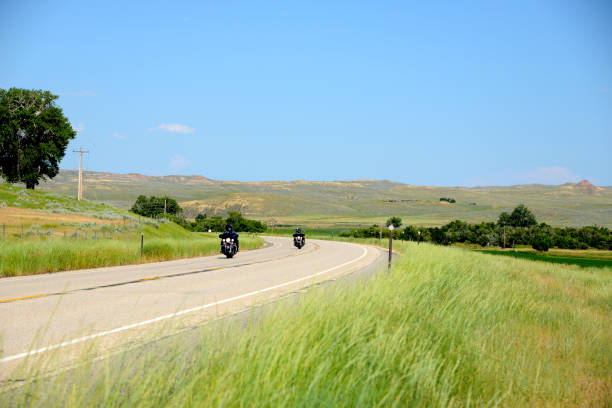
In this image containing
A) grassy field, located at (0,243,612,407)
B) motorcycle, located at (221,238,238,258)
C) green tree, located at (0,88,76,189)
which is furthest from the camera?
green tree, located at (0,88,76,189)

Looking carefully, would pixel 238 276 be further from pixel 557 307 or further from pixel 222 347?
pixel 222 347

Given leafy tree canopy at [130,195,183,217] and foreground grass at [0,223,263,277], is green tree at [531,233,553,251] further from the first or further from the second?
leafy tree canopy at [130,195,183,217]

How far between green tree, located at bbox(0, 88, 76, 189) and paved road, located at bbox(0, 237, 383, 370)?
47.8m

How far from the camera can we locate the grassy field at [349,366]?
3.59 meters

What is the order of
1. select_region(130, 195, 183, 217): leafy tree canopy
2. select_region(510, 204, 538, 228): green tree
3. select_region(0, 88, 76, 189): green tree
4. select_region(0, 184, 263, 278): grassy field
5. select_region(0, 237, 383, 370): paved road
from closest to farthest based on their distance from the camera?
select_region(0, 237, 383, 370): paved road → select_region(0, 184, 263, 278): grassy field → select_region(0, 88, 76, 189): green tree → select_region(510, 204, 538, 228): green tree → select_region(130, 195, 183, 217): leafy tree canopy

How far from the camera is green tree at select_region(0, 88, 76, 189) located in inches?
2253

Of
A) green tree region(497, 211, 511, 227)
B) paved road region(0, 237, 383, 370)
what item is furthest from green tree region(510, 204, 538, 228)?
paved road region(0, 237, 383, 370)

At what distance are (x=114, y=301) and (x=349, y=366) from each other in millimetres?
7334

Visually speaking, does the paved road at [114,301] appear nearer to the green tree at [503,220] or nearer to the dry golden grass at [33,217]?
the dry golden grass at [33,217]

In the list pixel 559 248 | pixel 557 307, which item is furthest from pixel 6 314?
pixel 559 248

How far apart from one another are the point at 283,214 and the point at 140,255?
534 ft

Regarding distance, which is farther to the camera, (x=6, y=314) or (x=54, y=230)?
(x=54, y=230)

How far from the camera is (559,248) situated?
75875 millimetres

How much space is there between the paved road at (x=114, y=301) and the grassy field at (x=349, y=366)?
0.45m
